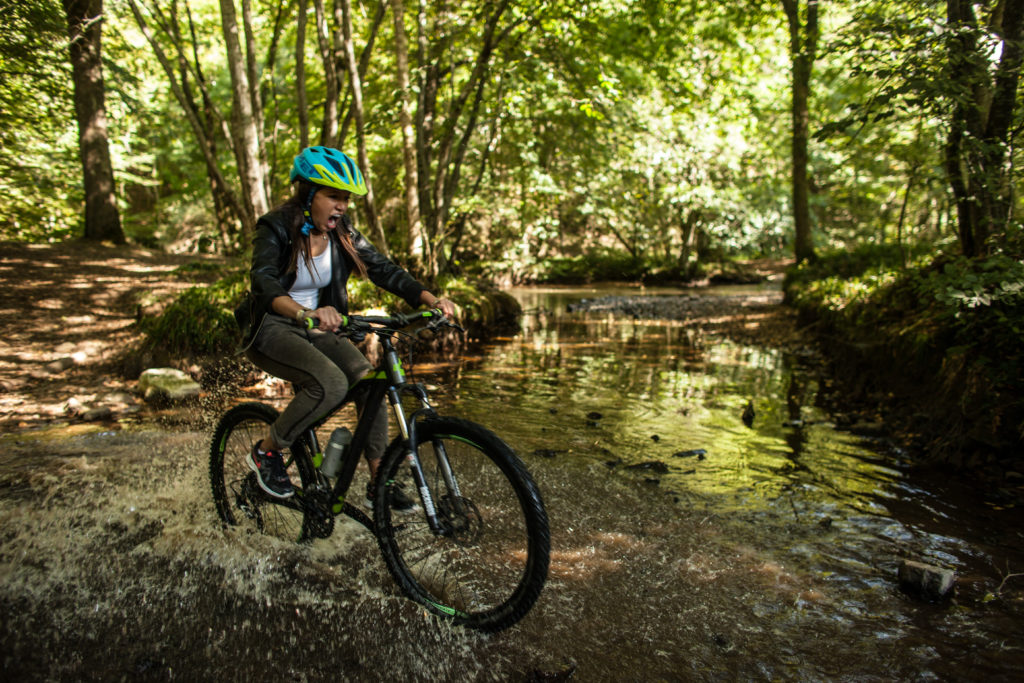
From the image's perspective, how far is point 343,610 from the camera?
3.16 meters

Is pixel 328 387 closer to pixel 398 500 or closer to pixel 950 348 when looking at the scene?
pixel 398 500

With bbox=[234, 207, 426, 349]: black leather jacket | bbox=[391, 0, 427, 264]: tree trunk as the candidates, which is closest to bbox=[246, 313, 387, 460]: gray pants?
bbox=[234, 207, 426, 349]: black leather jacket

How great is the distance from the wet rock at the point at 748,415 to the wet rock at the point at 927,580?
343 cm

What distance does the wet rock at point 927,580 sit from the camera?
130 inches

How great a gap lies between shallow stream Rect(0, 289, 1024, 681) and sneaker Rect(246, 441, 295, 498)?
42cm

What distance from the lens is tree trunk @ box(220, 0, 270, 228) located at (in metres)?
8.77

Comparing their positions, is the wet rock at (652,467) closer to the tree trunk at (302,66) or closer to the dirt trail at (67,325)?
the dirt trail at (67,325)

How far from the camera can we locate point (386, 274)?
3.70 metres

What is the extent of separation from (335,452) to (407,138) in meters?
9.41

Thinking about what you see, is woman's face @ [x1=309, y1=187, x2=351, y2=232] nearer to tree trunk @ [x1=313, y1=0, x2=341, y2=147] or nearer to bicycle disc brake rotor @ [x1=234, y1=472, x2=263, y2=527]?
bicycle disc brake rotor @ [x1=234, y1=472, x2=263, y2=527]

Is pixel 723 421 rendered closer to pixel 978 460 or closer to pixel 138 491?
pixel 978 460

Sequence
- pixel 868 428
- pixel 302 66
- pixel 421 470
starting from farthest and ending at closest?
pixel 302 66 < pixel 868 428 < pixel 421 470

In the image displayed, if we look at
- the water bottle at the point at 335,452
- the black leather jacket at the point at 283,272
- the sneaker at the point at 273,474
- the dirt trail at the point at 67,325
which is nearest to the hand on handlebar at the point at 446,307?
the black leather jacket at the point at 283,272

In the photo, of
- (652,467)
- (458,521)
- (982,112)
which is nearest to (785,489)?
(652,467)
